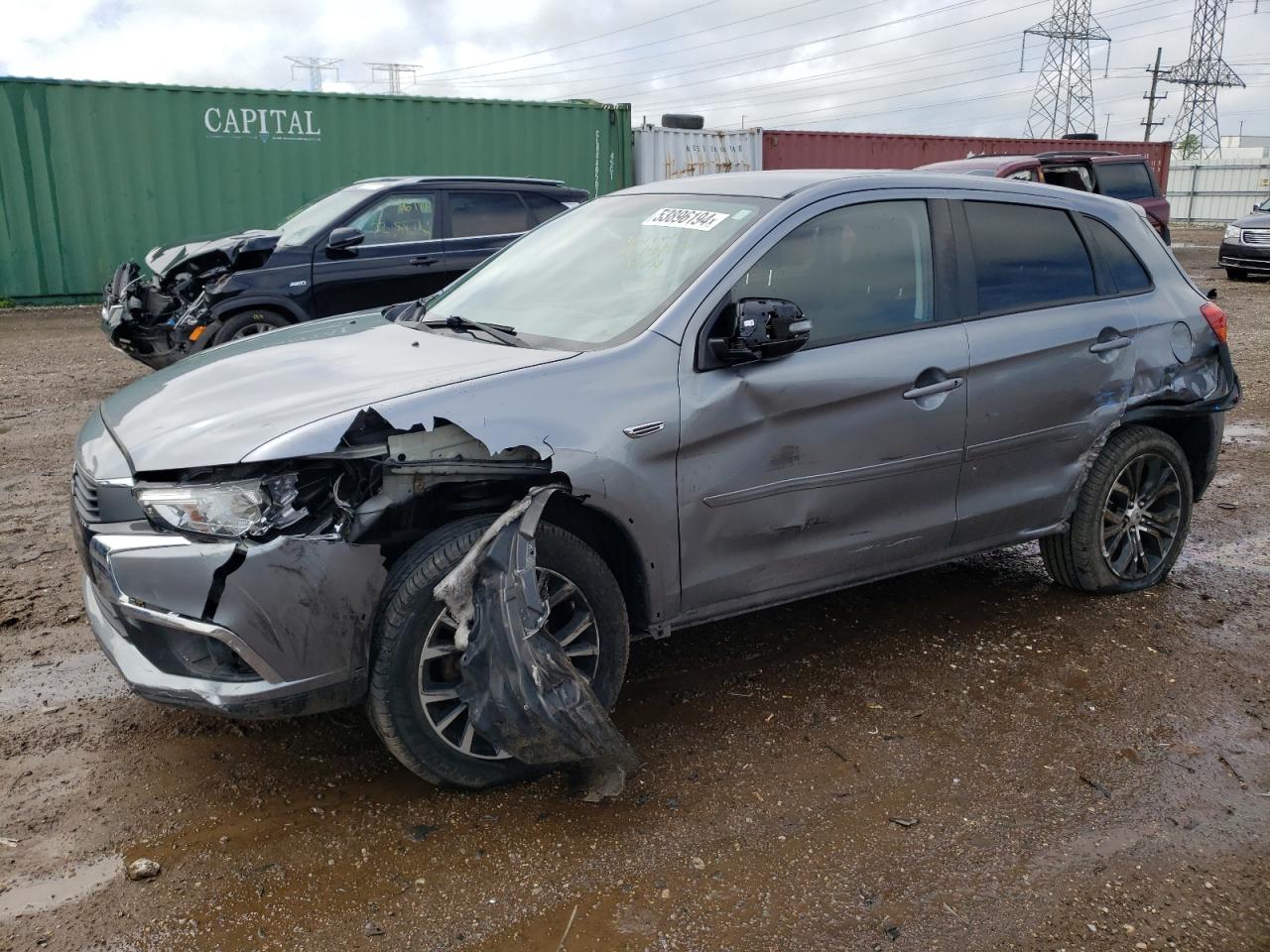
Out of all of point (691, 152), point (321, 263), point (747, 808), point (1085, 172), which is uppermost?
point (691, 152)

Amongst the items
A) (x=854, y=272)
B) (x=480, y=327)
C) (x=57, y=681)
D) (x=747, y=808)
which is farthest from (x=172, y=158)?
(x=747, y=808)

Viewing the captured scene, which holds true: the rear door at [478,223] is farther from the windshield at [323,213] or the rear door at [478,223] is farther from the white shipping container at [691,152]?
the white shipping container at [691,152]

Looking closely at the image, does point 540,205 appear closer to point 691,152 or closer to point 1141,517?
point 1141,517

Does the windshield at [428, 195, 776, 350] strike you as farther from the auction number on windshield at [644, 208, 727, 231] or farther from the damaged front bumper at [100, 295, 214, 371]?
the damaged front bumper at [100, 295, 214, 371]

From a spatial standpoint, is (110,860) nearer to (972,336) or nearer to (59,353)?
(972,336)

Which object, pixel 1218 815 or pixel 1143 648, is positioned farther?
pixel 1143 648

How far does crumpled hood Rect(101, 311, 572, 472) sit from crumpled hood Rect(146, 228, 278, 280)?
4.90 m

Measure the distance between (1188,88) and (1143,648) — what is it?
6858 centimetres

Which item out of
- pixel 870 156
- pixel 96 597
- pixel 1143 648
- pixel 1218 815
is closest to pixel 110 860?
pixel 96 597

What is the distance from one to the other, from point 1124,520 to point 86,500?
4011mm

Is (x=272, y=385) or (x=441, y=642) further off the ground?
(x=272, y=385)

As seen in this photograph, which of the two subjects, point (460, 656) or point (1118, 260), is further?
point (1118, 260)

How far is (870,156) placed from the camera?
21.1 metres

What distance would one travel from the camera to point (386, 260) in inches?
340
